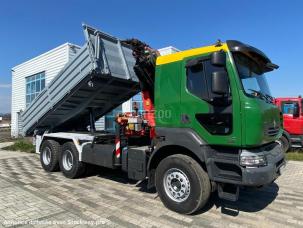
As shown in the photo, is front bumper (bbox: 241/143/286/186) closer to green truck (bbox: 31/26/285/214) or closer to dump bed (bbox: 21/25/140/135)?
green truck (bbox: 31/26/285/214)

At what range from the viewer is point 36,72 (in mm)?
22188

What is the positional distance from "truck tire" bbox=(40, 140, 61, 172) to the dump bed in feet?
2.22

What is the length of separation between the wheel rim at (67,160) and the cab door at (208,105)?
397 cm

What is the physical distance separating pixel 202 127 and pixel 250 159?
932 mm

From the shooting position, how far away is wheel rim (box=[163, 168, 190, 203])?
5008 millimetres

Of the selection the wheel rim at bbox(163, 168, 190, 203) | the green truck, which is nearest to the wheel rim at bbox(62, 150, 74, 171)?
the green truck

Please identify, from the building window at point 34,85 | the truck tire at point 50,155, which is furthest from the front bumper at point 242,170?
the building window at point 34,85

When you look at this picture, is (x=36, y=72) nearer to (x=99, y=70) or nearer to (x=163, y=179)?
(x=99, y=70)

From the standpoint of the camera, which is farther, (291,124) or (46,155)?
(291,124)

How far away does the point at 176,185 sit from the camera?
16.9 ft

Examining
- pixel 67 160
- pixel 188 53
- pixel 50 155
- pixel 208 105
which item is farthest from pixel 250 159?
pixel 50 155

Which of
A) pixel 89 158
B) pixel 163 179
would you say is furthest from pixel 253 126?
pixel 89 158

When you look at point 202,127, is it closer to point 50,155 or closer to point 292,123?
point 50,155

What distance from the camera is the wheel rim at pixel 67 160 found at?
791 cm
